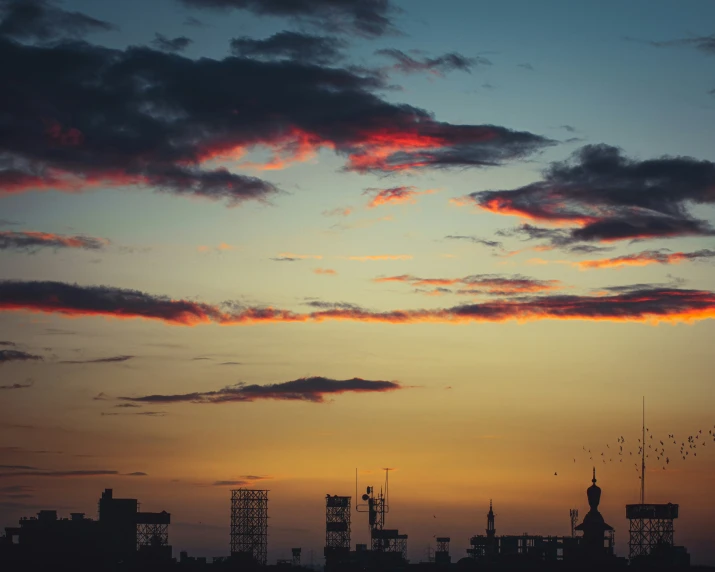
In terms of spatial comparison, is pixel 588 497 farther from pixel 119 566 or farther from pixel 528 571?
pixel 119 566

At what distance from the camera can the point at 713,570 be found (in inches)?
7382

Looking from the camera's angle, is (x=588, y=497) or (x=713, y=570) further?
(x=588, y=497)

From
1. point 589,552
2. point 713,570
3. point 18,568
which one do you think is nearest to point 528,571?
point 589,552

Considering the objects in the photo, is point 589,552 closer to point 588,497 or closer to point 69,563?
point 588,497

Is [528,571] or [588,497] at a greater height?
[588,497]

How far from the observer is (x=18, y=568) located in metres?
188

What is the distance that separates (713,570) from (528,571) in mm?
31692

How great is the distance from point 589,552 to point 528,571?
45.9 feet

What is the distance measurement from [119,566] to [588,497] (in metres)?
85.2

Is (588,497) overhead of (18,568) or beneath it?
overhead

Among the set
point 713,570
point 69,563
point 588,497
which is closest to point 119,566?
point 69,563

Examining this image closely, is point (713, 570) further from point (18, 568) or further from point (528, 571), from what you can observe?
point (18, 568)

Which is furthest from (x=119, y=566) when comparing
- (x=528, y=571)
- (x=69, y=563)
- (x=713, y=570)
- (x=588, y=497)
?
(x=713, y=570)

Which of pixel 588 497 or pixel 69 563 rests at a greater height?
pixel 588 497
